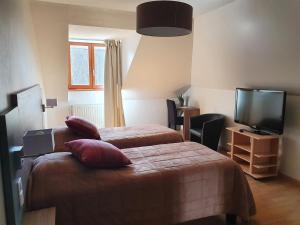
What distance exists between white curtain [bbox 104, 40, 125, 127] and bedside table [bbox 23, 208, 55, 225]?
3.88m

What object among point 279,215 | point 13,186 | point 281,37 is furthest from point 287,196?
point 13,186

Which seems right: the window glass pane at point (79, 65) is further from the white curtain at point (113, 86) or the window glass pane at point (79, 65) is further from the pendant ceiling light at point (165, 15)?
the pendant ceiling light at point (165, 15)

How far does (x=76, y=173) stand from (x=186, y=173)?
34.7 inches

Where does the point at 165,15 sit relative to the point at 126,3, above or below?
below

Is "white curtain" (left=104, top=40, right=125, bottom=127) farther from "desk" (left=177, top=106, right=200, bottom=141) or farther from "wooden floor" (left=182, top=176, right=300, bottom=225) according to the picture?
"wooden floor" (left=182, top=176, right=300, bottom=225)

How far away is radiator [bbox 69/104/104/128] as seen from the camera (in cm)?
529

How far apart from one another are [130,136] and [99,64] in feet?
9.69

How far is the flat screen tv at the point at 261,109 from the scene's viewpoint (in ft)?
10.00

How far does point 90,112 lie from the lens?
5.42m

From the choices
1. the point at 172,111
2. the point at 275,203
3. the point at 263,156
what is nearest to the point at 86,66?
the point at 172,111

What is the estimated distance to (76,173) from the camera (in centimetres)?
183

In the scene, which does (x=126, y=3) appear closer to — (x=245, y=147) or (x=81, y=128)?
(x=81, y=128)

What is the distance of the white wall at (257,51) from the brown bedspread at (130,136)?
57.5 inches

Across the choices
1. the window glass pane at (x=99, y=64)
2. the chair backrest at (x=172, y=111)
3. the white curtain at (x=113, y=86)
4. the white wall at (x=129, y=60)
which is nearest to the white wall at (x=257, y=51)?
the white wall at (x=129, y=60)
